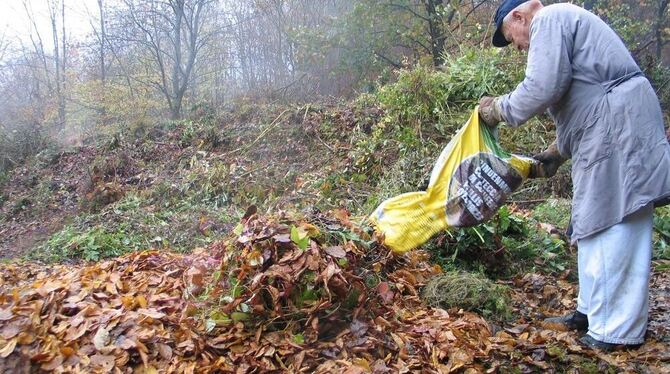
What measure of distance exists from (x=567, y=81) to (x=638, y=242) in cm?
81

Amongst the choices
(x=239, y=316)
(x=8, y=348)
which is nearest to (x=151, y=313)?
(x=239, y=316)

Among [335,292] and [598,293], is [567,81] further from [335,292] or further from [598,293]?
[335,292]

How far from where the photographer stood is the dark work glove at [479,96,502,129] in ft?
9.19

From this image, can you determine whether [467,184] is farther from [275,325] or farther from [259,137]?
[259,137]

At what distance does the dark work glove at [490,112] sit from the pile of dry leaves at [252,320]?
1.02m

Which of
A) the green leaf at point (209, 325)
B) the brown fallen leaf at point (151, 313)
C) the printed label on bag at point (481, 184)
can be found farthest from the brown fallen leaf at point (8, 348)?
the printed label on bag at point (481, 184)

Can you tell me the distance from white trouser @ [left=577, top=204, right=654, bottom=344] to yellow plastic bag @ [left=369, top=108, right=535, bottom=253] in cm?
58

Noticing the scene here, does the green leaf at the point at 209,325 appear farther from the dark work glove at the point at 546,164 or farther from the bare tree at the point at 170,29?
the bare tree at the point at 170,29

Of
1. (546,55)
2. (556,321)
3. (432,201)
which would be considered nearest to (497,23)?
(546,55)

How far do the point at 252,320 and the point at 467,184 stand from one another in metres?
1.38

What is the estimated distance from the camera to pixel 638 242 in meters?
2.41

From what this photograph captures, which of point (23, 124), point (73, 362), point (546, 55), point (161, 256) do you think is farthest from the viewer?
point (23, 124)

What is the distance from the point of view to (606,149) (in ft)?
7.75

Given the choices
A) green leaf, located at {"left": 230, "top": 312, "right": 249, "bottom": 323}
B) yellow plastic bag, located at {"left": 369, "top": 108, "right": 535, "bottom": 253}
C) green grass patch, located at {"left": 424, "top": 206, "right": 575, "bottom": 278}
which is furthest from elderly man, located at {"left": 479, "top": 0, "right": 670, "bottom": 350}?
green leaf, located at {"left": 230, "top": 312, "right": 249, "bottom": 323}
